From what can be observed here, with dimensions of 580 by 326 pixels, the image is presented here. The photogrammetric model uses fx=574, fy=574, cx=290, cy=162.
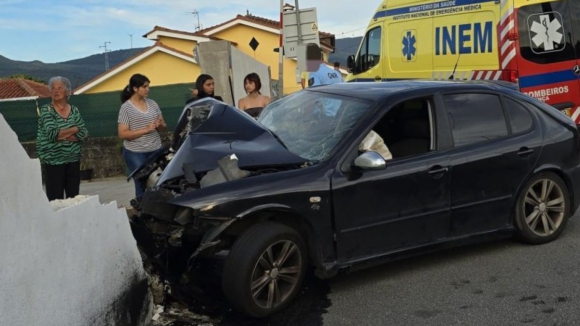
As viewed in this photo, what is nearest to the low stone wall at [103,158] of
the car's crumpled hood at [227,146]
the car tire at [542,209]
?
the car's crumpled hood at [227,146]

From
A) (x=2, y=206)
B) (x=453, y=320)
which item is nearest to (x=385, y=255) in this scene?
(x=453, y=320)

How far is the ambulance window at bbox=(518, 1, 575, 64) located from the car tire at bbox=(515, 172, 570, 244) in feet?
12.9

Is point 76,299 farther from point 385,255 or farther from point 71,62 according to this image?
point 71,62

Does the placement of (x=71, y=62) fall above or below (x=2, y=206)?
above

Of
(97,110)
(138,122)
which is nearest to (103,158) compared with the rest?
(97,110)

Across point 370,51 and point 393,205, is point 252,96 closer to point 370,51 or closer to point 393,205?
point 393,205

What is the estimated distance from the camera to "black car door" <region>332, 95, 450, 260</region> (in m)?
4.02

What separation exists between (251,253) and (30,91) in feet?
109

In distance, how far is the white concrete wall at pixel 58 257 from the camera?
8.60ft

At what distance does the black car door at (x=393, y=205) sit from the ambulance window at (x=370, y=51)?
22.8ft

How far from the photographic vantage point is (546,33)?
8.38 metres

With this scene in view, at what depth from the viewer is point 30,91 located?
3309 centimetres

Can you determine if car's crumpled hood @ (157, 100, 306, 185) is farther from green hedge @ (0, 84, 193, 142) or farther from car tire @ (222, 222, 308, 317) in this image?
green hedge @ (0, 84, 193, 142)

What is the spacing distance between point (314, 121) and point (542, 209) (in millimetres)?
2180
